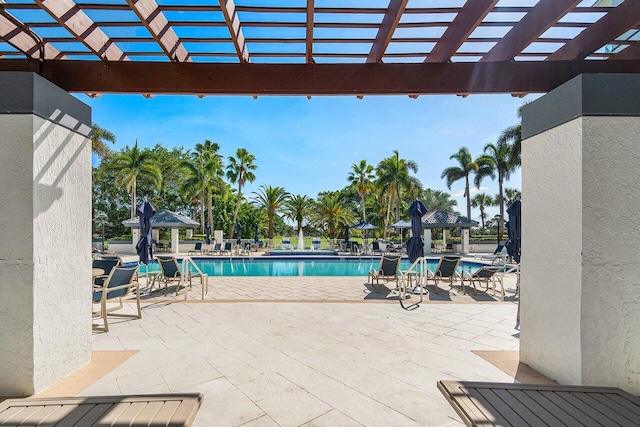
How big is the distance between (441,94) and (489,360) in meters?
2.92

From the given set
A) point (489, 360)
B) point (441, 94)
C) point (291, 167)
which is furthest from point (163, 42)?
point (291, 167)

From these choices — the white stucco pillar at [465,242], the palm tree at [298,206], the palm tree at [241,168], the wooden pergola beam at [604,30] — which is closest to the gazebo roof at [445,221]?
the white stucco pillar at [465,242]

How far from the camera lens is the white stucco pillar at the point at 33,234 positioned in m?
2.48

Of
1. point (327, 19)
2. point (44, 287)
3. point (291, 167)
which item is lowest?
point (44, 287)

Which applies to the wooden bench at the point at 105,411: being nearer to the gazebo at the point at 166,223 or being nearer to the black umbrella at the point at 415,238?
the black umbrella at the point at 415,238

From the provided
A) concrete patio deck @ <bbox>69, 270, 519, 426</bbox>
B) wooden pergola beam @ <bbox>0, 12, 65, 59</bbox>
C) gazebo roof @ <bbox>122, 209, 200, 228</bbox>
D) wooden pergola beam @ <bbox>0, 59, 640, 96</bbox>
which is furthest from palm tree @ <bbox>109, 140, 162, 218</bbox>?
wooden pergola beam @ <bbox>0, 12, 65, 59</bbox>

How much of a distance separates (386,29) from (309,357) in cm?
333

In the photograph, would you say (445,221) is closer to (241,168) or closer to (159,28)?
(241,168)

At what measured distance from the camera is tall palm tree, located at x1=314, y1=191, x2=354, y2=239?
28422mm

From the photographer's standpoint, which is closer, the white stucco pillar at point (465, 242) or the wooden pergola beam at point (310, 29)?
the wooden pergola beam at point (310, 29)

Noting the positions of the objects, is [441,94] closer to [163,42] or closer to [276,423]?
[163,42]

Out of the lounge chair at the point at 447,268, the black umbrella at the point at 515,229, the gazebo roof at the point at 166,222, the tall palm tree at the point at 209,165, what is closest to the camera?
the black umbrella at the point at 515,229

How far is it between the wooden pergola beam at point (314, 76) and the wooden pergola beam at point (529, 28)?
5.5 inches

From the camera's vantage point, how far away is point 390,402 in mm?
2457
